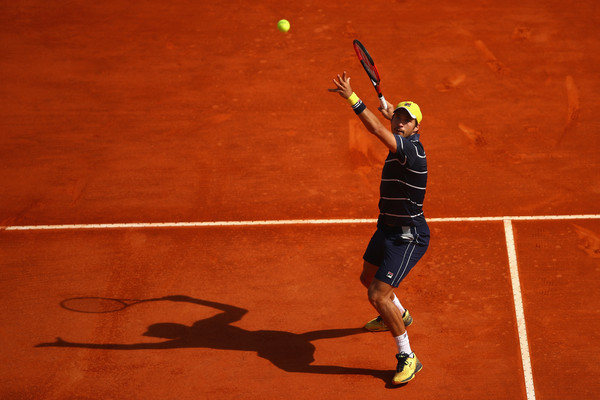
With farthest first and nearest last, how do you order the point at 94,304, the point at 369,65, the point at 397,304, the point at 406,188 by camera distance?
the point at 94,304
the point at 369,65
the point at 397,304
the point at 406,188

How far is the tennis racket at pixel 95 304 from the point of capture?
7422 mm

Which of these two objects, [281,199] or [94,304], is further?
[281,199]

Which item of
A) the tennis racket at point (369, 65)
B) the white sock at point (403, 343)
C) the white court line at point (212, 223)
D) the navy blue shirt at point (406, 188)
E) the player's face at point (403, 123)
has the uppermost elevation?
the tennis racket at point (369, 65)

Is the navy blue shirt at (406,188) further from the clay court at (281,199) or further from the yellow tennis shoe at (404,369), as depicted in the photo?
the clay court at (281,199)

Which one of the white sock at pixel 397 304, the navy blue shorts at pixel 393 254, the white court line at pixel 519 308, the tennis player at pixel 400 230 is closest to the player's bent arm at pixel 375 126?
the tennis player at pixel 400 230

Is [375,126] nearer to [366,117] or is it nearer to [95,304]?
[366,117]

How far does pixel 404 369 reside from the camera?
21.1ft

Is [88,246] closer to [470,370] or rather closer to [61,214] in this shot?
[61,214]

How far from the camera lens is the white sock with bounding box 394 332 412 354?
6406 millimetres

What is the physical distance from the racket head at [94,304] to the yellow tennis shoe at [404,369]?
3026 millimetres

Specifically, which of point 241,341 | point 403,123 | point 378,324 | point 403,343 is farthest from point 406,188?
point 241,341

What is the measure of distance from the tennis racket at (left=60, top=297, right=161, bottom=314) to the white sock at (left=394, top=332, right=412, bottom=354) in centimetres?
286

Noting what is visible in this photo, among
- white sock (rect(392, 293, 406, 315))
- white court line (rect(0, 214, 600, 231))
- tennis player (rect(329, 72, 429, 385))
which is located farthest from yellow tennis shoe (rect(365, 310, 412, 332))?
white court line (rect(0, 214, 600, 231))

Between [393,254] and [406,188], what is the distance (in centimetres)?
64
